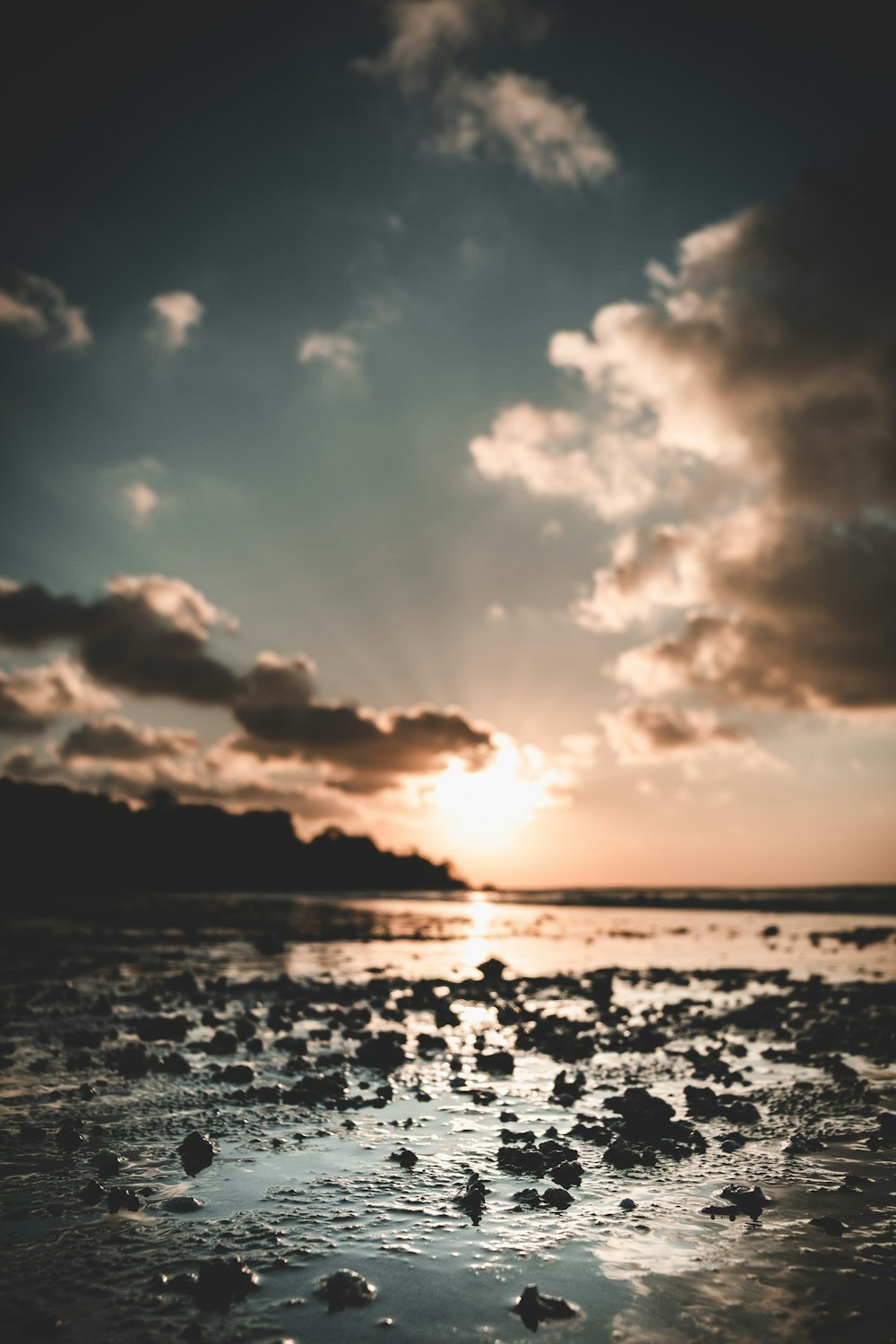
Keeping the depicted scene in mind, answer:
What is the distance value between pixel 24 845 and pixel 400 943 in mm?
101257

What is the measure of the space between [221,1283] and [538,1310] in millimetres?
1877

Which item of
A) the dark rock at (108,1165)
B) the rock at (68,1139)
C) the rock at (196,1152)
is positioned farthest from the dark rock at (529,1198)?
the rock at (68,1139)

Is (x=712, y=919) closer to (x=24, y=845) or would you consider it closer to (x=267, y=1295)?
(x=267, y=1295)

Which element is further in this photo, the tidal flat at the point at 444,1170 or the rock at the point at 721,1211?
the rock at the point at 721,1211

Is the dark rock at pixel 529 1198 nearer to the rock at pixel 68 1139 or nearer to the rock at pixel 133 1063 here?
the rock at pixel 68 1139

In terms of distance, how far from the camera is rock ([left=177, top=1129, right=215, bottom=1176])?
6.58m

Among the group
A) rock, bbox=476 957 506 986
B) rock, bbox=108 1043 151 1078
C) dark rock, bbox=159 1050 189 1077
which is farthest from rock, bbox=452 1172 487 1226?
rock, bbox=476 957 506 986

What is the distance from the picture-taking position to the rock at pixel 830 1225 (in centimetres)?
557

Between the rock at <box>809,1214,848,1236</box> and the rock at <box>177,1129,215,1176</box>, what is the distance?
16.2 feet

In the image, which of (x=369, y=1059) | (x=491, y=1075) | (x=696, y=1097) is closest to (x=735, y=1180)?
(x=696, y=1097)

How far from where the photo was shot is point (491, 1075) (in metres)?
10.0

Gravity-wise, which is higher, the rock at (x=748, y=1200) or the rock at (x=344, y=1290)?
the rock at (x=344, y=1290)

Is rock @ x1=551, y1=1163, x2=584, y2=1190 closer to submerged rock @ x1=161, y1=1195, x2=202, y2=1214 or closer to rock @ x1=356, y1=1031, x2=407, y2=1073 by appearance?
submerged rock @ x1=161, y1=1195, x2=202, y2=1214

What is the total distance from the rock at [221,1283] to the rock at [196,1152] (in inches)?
80.7
